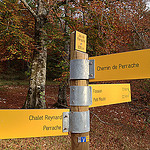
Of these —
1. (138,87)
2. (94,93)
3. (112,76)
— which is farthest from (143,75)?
(138,87)

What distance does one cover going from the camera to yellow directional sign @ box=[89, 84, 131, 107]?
1980 mm

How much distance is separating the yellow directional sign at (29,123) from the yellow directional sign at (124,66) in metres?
0.71

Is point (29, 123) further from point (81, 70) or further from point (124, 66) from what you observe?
point (124, 66)

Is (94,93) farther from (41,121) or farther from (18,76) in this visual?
(18,76)

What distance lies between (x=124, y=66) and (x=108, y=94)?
23.4 inches

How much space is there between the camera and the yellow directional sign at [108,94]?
1.98 m

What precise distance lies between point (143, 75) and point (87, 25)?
6602mm

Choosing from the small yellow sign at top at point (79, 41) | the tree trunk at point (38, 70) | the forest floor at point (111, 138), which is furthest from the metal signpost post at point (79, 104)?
the tree trunk at point (38, 70)

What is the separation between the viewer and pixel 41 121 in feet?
5.54

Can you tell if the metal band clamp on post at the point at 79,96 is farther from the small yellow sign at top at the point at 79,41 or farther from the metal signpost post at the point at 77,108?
the small yellow sign at top at the point at 79,41

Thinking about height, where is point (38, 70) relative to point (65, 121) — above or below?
above

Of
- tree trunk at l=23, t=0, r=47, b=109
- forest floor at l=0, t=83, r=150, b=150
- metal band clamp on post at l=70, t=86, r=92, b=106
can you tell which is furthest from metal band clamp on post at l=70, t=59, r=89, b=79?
tree trunk at l=23, t=0, r=47, b=109

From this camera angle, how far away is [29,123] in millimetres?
1654

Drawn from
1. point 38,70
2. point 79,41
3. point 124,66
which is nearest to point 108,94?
point 124,66
